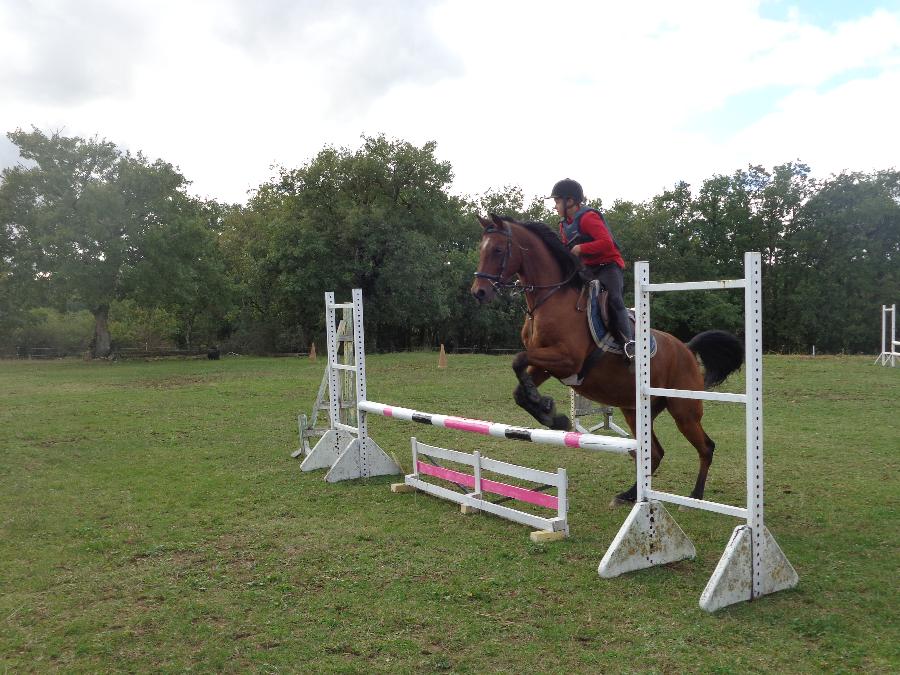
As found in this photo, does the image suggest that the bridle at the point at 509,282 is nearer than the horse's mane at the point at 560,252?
Yes

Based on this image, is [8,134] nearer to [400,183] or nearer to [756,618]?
[400,183]

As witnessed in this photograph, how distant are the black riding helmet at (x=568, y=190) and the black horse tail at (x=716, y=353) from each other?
5.92 ft

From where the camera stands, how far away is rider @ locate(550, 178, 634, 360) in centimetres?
499

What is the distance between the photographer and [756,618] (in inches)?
132

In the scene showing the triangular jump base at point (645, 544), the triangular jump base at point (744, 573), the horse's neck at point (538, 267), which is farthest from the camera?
the horse's neck at point (538, 267)

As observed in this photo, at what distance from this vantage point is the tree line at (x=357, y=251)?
29906mm

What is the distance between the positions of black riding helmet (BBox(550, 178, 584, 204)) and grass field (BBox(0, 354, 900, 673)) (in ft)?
8.39

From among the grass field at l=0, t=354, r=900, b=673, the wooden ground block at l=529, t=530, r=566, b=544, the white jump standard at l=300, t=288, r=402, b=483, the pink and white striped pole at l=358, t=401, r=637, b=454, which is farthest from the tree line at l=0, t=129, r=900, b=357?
the wooden ground block at l=529, t=530, r=566, b=544

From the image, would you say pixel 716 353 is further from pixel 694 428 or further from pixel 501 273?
pixel 501 273

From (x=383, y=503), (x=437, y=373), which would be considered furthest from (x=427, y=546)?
(x=437, y=373)

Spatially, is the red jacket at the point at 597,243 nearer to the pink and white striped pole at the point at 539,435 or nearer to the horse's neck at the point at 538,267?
the horse's neck at the point at 538,267

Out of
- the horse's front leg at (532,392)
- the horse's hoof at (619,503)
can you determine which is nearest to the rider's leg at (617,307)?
the horse's front leg at (532,392)

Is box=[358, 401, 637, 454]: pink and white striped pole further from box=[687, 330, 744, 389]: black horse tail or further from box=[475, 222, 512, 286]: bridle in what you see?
box=[687, 330, 744, 389]: black horse tail

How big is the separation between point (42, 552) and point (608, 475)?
197 inches
